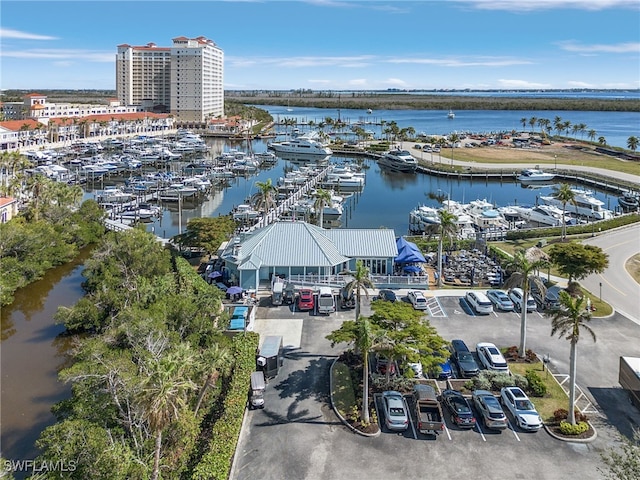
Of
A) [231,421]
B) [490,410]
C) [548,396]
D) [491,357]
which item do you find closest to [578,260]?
[491,357]

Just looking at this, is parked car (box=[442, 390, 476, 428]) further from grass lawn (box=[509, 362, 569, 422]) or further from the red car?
the red car

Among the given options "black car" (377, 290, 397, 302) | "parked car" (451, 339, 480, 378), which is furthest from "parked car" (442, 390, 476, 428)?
"black car" (377, 290, 397, 302)

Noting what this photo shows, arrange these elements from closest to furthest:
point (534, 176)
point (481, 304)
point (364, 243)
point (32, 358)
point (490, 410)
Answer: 1. point (490, 410)
2. point (32, 358)
3. point (481, 304)
4. point (364, 243)
5. point (534, 176)

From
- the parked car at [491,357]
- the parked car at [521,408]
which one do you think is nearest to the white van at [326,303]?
the parked car at [491,357]

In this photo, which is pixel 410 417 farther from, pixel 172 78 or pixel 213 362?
pixel 172 78

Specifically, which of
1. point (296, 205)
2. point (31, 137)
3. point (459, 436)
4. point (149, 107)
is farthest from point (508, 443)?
point (149, 107)
